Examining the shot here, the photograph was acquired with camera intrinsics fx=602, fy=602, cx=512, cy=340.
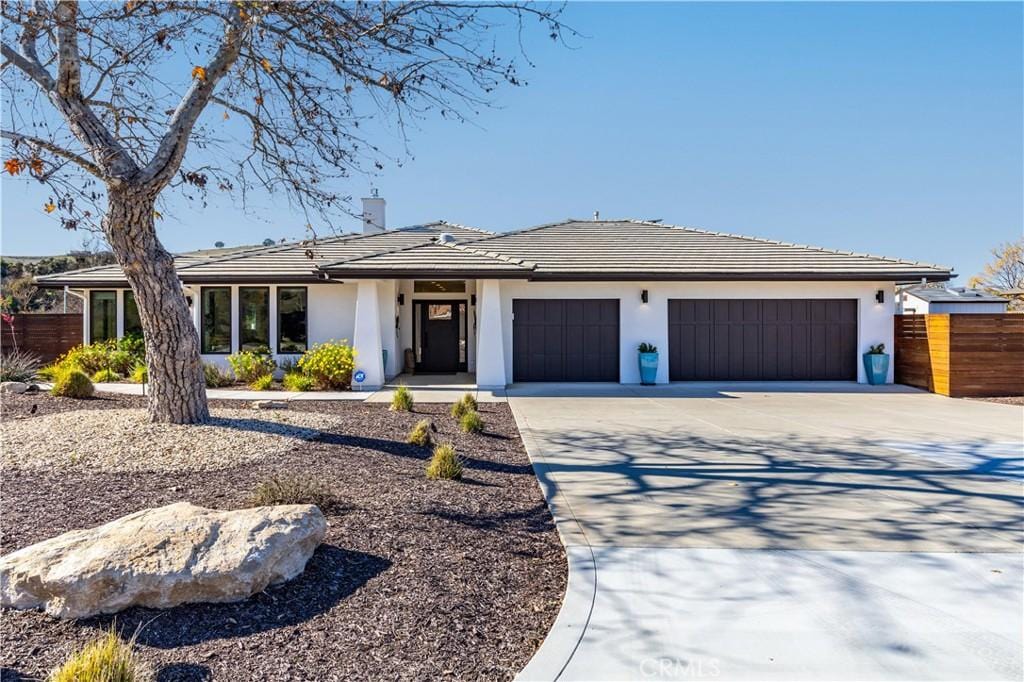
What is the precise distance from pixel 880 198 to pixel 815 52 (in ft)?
37.3

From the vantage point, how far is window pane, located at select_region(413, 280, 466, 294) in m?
17.7

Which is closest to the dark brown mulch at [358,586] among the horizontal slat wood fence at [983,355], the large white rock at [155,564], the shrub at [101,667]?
the large white rock at [155,564]

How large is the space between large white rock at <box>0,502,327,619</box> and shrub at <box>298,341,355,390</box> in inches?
420

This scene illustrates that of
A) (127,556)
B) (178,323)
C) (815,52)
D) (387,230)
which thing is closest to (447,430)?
(178,323)

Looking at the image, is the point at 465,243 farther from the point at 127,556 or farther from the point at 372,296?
the point at 127,556

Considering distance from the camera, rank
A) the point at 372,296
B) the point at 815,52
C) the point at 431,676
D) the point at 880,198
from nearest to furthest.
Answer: the point at 431,676 → the point at 815,52 → the point at 372,296 → the point at 880,198

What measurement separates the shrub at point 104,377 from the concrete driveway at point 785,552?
12.1m

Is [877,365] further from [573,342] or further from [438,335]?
[438,335]

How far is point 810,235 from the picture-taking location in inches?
1011

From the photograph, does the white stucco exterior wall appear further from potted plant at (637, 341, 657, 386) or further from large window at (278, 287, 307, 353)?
large window at (278, 287, 307, 353)

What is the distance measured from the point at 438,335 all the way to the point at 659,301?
6.59 meters

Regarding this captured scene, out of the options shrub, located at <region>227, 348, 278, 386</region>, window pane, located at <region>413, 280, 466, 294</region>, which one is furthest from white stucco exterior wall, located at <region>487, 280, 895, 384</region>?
shrub, located at <region>227, 348, 278, 386</region>

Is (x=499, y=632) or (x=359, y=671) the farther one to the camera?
(x=499, y=632)

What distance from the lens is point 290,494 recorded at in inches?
178
